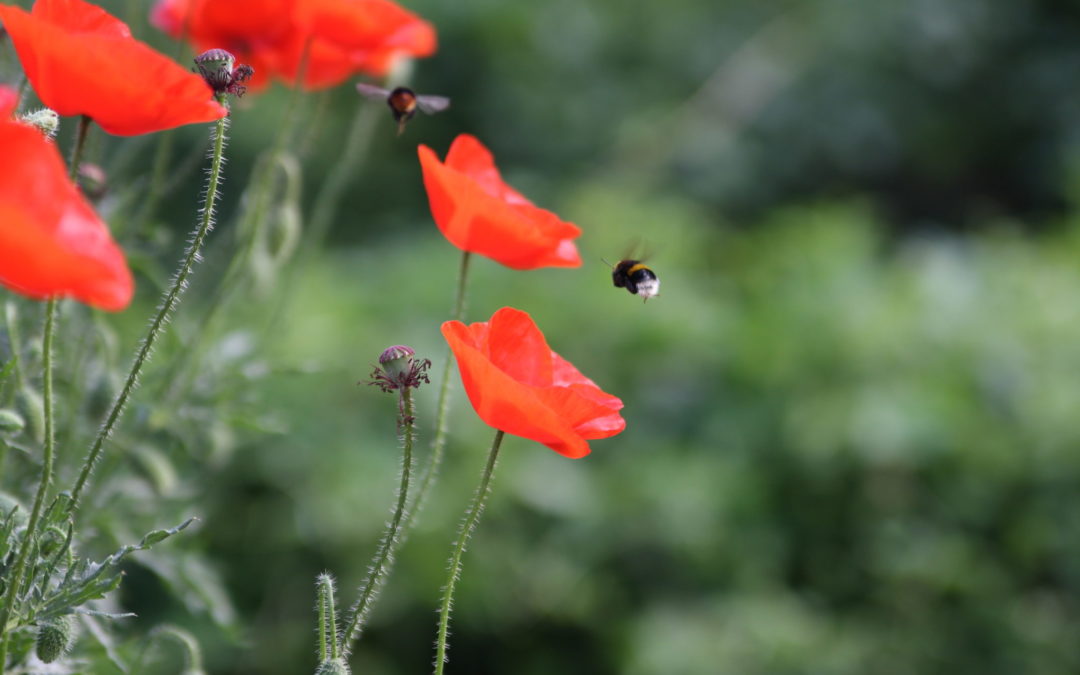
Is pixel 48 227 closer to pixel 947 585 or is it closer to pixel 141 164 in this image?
pixel 141 164

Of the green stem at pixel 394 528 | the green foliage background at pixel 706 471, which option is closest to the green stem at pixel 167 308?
the green stem at pixel 394 528

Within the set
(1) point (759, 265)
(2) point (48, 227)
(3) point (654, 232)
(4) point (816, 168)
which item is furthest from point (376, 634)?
(4) point (816, 168)

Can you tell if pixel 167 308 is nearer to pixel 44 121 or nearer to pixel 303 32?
pixel 44 121

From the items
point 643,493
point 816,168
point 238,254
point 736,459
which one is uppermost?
point 816,168

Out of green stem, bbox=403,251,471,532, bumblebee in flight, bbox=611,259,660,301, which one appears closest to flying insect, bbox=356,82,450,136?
green stem, bbox=403,251,471,532

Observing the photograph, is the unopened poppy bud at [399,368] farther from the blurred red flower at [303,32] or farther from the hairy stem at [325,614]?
the blurred red flower at [303,32]

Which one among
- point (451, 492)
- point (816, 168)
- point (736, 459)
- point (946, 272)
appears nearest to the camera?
point (451, 492)

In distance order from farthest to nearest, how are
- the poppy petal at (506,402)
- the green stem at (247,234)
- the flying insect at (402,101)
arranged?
the green stem at (247,234) < the flying insect at (402,101) < the poppy petal at (506,402)
